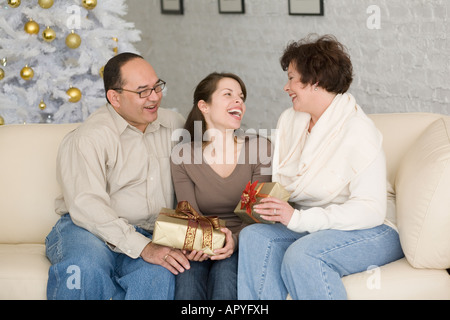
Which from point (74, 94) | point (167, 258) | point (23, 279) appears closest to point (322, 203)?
point (167, 258)

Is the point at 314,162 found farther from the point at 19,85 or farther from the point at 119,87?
the point at 19,85

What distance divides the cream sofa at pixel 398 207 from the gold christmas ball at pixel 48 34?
100 cm

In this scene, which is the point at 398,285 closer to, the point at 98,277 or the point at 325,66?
the point at 325,66

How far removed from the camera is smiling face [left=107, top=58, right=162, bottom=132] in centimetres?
258

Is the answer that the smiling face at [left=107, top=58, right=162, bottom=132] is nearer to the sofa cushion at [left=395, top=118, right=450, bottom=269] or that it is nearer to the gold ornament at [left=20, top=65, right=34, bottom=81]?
the sofa cushion at [left=395, top=118, right=450, bottom=269]

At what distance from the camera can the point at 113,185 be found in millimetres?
2545

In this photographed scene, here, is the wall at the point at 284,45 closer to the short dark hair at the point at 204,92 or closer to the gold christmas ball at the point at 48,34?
the short dark hair at the point at 204,92

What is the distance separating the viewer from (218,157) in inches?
102

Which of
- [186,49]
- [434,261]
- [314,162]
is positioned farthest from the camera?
[186,49]

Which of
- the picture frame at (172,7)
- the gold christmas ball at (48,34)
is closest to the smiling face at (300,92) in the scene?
the gold christmas ball at (48,34)

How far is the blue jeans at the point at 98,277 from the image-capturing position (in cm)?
221

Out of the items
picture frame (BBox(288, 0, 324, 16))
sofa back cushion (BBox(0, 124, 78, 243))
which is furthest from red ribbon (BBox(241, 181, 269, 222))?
picture frame (BBox(288, 0, 324, 16))

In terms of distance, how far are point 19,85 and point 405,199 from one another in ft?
8.66

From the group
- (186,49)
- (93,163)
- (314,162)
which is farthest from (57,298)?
(186,49)
